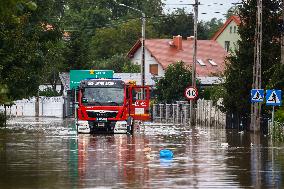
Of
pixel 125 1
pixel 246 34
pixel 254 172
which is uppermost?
pixel 125 1

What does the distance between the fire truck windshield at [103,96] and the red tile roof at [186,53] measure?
218 ft

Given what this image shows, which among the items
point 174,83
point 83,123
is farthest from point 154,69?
point 83,123

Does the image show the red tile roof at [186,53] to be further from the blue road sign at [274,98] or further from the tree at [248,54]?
the blue road sign at [274,98]

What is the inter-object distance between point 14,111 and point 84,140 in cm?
6427

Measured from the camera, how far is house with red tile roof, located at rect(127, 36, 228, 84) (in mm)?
120312

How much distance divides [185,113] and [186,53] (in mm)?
46533

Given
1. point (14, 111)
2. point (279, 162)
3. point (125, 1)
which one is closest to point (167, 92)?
point (14, 111)

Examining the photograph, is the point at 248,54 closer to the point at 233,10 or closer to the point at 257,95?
the point at 257,95

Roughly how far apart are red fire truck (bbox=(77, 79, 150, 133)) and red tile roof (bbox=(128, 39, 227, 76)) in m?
66.4

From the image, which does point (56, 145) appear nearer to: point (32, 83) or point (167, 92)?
point (32, 83)

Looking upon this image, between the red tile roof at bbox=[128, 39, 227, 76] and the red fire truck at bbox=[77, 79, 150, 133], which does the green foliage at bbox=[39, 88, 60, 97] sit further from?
the red fire truck at bbox=[77, 79, 150, 133]

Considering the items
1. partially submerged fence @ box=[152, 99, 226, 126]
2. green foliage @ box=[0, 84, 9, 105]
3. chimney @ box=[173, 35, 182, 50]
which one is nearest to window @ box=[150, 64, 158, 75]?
chimney @ box=[173, 35, 182, 50]

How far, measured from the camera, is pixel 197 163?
93.5 ft

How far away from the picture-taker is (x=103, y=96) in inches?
1966
